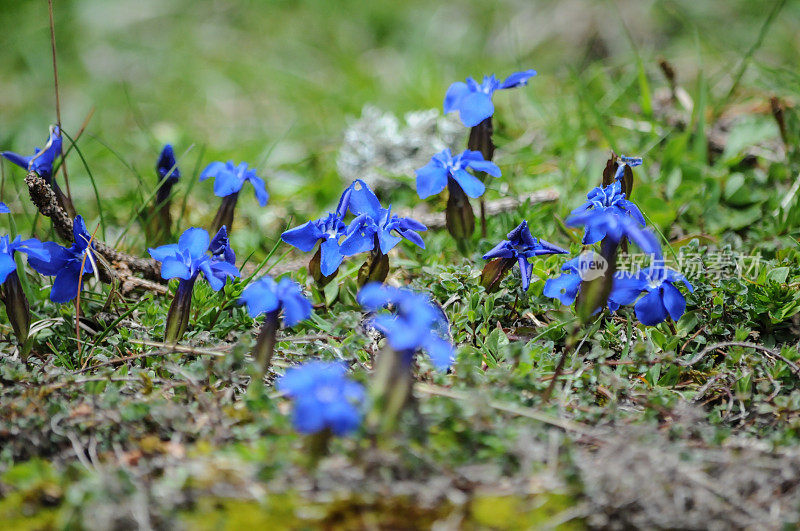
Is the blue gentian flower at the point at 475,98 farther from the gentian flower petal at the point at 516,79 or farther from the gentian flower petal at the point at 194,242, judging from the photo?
the gentian flower petal at the point at 194,242

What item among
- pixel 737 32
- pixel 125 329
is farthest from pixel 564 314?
pixel 737 32

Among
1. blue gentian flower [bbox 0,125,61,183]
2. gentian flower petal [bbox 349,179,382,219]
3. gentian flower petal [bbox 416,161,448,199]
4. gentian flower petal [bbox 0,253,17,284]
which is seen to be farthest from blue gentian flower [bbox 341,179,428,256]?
blue gentian flower [bbox 0,125,61,183]

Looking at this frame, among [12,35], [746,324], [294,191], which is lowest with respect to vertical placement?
[746,324]

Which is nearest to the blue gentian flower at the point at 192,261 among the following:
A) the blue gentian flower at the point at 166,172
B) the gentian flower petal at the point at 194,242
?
→ the gentian flower petal at the point at 194,242

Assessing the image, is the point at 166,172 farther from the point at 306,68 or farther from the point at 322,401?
the point at 306,68

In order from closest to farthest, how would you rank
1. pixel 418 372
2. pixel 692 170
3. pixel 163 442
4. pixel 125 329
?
1. pixel 163 442
2. pixel 418 372
3. pixel 125 329
4. pixel 692 170

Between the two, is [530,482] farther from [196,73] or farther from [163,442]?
[196,73]
